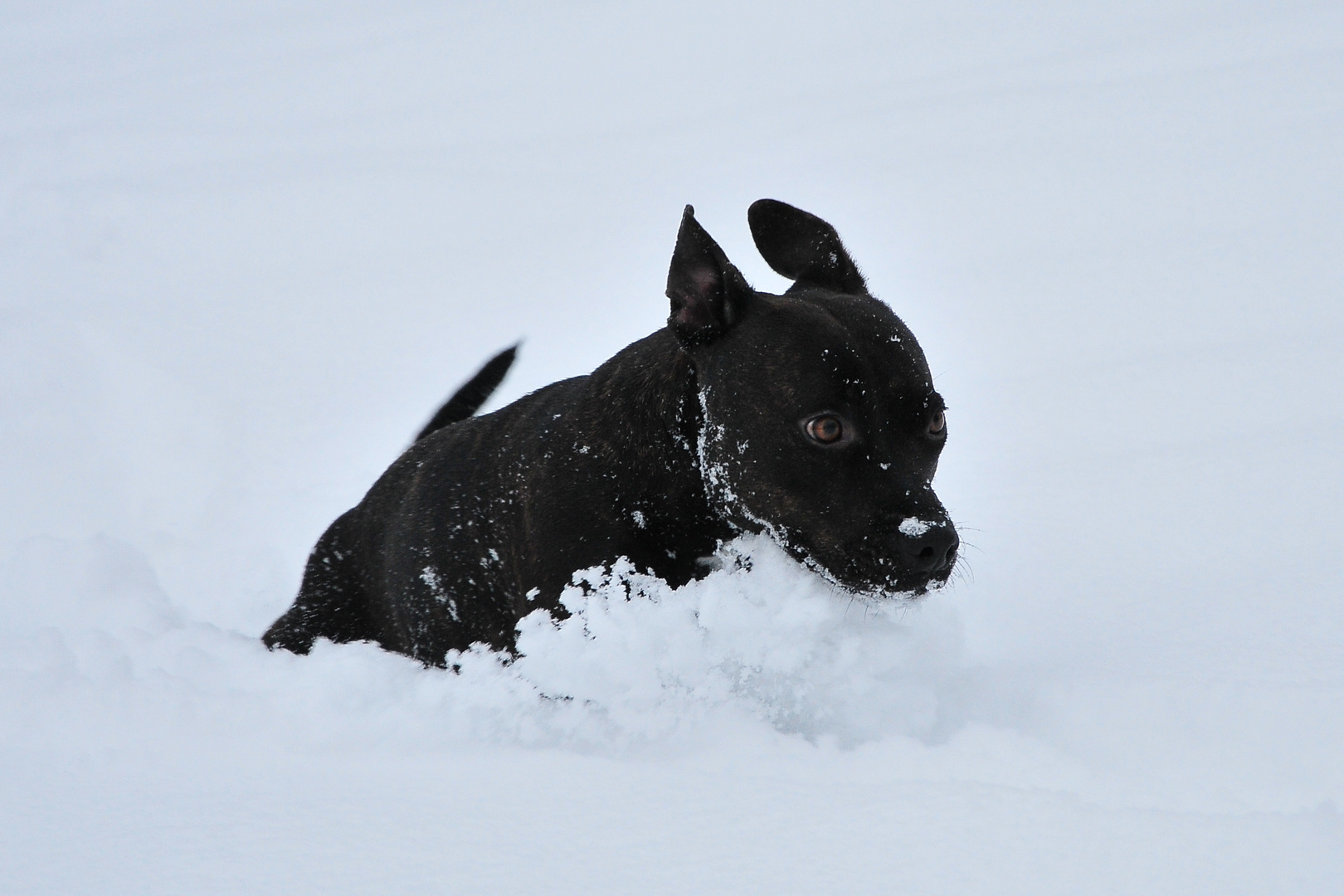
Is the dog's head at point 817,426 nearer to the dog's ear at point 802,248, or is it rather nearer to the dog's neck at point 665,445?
the dog's neck at point 665,445

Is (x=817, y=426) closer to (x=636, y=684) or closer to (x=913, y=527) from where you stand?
(x=913, y=527)

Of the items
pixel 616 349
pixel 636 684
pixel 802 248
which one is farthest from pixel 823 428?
pixel 616 349

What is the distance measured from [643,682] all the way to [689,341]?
3.34 feet

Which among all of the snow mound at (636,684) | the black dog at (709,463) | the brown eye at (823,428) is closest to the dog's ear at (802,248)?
the black dog at (709,463)

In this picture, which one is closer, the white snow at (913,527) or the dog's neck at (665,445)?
the white snow at (913,527)

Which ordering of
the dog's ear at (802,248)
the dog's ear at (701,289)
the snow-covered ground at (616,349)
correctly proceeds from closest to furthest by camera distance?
the snow-covered ground at (616,349) < the dog's ear at (701,289) < the dog's ear at (802,248)

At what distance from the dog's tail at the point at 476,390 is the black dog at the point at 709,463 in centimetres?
111

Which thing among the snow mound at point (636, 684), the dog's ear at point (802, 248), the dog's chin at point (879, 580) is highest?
the dog's ear at point (802, 248)

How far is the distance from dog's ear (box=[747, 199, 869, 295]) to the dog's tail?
1.54m

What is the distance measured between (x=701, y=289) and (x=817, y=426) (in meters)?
0.55

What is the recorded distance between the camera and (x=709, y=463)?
10.7ft

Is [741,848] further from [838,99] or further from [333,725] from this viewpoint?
[838,99]

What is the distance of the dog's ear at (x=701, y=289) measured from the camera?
10.5 ft

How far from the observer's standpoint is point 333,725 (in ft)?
10.2
